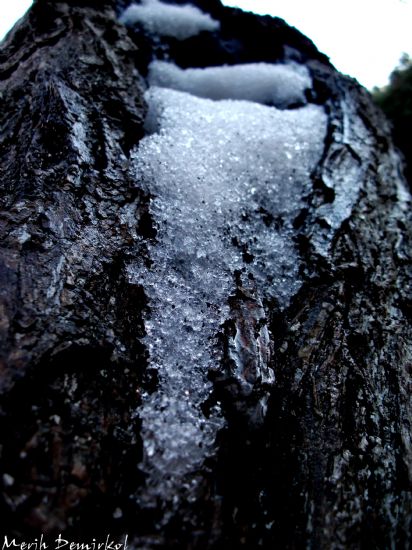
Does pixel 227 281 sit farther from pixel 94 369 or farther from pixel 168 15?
pixel 168 15

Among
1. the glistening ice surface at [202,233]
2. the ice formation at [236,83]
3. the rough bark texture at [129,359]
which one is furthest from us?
the ice formation at [236,83]

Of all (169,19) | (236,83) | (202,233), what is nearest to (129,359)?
(202,233)

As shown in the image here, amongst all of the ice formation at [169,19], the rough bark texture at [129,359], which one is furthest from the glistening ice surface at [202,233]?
the ice formation at [169,19]

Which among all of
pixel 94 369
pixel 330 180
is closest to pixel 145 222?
pixel 94 369

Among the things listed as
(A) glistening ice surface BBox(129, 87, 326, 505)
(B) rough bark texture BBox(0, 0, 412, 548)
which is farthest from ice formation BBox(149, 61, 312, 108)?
(B) rough bark texture BBox(0, 0, 412, 548)

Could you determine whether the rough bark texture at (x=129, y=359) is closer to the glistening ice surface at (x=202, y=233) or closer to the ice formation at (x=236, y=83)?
the glistening ice surface at (x=202, y=233)

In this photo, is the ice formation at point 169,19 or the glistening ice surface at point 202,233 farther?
the ice formation at point 169,19

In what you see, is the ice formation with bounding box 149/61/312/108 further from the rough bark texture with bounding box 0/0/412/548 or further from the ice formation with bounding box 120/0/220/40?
the rough bark texture with bounding box 0/0/412/548
